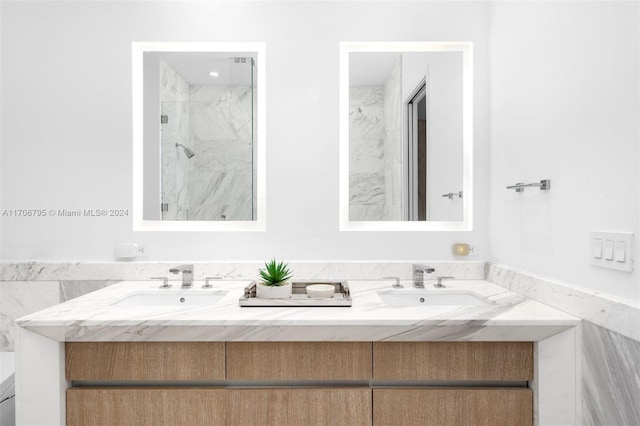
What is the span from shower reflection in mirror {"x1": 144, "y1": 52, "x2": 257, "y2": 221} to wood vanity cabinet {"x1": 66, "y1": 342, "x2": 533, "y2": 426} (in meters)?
0.82

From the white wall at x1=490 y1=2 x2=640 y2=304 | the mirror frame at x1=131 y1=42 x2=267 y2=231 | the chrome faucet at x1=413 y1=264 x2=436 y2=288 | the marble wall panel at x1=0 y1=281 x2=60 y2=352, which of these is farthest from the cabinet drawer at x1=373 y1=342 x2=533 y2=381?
the marble wall panel at x1=0 y1=281 x2=60 y2=352

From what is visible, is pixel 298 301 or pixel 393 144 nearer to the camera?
pixel 298 301

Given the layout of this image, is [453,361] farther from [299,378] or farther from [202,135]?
[202,135]

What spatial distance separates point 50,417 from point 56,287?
2.59 ft

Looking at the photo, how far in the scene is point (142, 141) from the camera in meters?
1.93

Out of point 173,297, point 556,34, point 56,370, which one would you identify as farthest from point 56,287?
point 556,34

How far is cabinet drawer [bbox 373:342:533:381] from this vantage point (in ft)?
4.07

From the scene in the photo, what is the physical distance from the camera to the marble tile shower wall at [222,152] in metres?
1.91

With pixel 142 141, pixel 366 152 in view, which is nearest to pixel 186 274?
pixel 142 141

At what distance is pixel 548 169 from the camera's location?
4.64ft

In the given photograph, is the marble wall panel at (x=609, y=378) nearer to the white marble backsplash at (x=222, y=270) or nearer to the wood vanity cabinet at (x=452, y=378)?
the wood vanity cabinet at (x=452, y=378)

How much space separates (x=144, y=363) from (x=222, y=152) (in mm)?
1044

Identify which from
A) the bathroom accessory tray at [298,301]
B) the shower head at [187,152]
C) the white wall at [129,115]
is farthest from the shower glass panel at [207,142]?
the bathroom accessory tray at [298,301]

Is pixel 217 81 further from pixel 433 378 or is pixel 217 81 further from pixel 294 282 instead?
pixel 433 378
